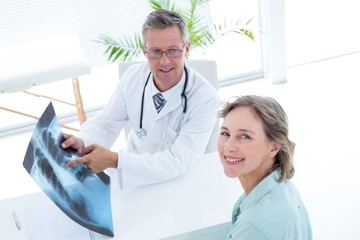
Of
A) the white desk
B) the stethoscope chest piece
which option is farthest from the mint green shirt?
the stethoscope chest piece

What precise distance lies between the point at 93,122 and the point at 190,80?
0.48 metres

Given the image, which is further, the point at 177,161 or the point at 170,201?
the point at 177,161

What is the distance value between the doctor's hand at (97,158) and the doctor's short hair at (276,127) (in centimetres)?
54

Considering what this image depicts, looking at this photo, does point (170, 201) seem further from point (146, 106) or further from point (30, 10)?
point (30, 10)

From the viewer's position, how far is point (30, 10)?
3.46 m

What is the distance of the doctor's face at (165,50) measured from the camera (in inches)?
74.4

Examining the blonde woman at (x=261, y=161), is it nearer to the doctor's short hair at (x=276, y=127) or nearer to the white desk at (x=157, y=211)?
the doctor's short hair at (x=276, y=127)

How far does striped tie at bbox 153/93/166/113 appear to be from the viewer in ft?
6.58

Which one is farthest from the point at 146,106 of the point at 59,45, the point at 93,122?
the point at 59,45

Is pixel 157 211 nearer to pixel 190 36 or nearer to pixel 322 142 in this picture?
pixel 190 36

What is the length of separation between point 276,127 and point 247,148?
101 millimetres

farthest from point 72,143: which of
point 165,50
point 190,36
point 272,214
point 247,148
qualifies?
point 190,36

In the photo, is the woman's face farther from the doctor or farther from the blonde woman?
the doctor

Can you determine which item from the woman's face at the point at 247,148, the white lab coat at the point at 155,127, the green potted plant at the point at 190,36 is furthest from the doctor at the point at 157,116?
the green potted plant at the point at 190,36
